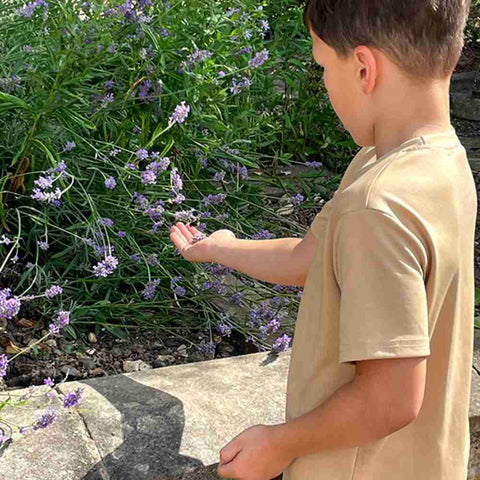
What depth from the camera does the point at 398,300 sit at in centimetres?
131

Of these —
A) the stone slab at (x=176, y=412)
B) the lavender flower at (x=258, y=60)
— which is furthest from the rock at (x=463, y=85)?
the stone slab at (x=176, y=412)

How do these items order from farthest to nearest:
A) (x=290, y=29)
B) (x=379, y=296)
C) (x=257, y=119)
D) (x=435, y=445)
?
(x=290, y=29) < (x=257, y=119) < (x=435, y=445) < (x=379, y=296)

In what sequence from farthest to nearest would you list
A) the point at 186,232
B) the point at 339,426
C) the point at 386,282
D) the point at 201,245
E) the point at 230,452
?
the point at 186,232 < the point at 201,245 < the point at 230,452 < the point at 339,426 < the point at 386,282

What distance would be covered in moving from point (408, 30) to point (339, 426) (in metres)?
0.63

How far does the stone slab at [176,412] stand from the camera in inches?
78.8

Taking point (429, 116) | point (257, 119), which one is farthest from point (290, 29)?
point (429, 116)

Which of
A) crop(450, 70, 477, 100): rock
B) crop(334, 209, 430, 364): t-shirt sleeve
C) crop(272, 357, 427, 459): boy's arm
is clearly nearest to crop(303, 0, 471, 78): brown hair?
crop(334, 209, 430, 364): t-shirt sleeve

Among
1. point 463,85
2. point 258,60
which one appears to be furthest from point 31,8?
point 463,85

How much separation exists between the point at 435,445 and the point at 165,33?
179 cm

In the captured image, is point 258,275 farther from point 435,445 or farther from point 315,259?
point 435,445

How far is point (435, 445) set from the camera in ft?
5.08

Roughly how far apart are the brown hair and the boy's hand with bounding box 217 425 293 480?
640 mm

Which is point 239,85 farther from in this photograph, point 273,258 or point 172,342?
point 273,258

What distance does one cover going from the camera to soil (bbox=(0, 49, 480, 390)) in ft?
8.63
